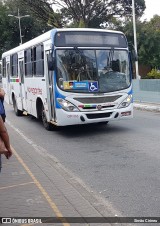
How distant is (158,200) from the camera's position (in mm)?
5277

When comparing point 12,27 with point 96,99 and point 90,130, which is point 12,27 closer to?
point 90,130

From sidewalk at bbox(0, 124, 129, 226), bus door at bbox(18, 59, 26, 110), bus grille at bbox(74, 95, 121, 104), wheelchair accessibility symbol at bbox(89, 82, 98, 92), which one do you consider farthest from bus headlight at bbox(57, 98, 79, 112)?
bus door at bbox(18, 59, 26, 110)

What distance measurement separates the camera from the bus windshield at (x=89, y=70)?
34.0ft

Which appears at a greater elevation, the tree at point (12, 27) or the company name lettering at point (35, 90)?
the tree at point (12, 27)

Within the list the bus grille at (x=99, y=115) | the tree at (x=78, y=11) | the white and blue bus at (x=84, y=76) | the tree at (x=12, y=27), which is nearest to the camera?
the white and blue bus at (x=84, y=76)

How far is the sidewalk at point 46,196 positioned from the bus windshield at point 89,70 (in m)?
3.10

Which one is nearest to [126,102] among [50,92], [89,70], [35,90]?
[89,70]

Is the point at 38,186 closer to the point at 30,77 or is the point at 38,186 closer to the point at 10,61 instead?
the point at 30,77

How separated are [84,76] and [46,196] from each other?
17.9 feet

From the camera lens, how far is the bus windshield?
34.0ft

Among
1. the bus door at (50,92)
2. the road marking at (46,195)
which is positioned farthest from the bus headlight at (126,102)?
the road marking at (46,195)

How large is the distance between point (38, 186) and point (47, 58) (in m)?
5.62

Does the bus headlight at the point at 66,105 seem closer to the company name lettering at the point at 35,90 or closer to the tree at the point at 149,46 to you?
the company name lettering at the point at 35,90

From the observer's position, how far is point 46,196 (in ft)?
18.0
